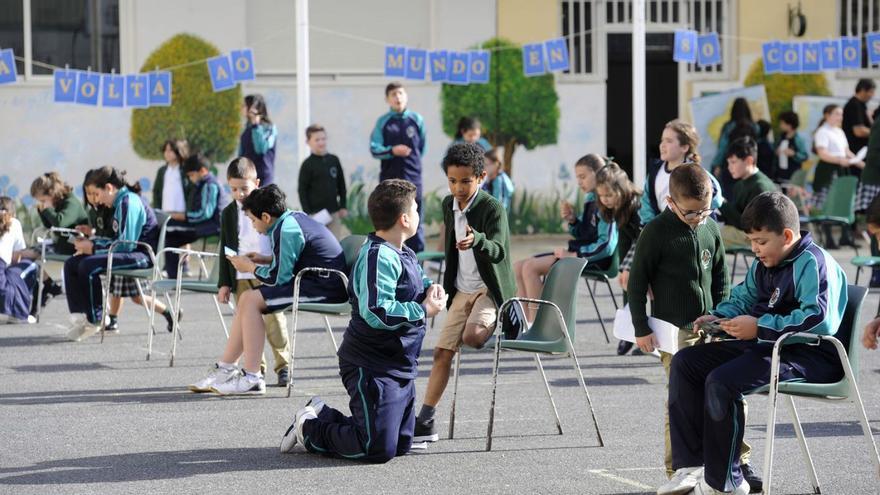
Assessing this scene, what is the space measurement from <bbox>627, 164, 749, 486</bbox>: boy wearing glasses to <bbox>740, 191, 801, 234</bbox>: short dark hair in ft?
1.46

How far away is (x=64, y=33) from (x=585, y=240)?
9530mm

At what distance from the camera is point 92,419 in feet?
27.9

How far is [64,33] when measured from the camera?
18578 millimetres

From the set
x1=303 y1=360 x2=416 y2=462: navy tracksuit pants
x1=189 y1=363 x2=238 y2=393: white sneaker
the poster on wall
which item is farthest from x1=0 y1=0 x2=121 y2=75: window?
x1=303 y1=360 x2=416 y2=462: navy tracksuit pants

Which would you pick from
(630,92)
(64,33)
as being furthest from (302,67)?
(630,92)

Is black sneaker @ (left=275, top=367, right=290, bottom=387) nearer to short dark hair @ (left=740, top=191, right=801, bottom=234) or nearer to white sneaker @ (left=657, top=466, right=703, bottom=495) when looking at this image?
white sneaker @ (left=657, top=466, right=703, bottom=495)

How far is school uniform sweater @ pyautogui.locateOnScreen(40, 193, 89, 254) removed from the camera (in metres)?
12.9

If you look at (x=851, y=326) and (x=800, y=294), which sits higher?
(x=800, y=294)

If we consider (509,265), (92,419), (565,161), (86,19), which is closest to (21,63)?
(86,19)

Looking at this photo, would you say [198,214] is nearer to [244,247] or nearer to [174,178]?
[174,178]

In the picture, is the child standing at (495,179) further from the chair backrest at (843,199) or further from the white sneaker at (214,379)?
the white sneaker at (214,379)

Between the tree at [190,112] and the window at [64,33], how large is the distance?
1.95 ft

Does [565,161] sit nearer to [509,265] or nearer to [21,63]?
[21,63]

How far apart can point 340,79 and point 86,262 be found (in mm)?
7672
